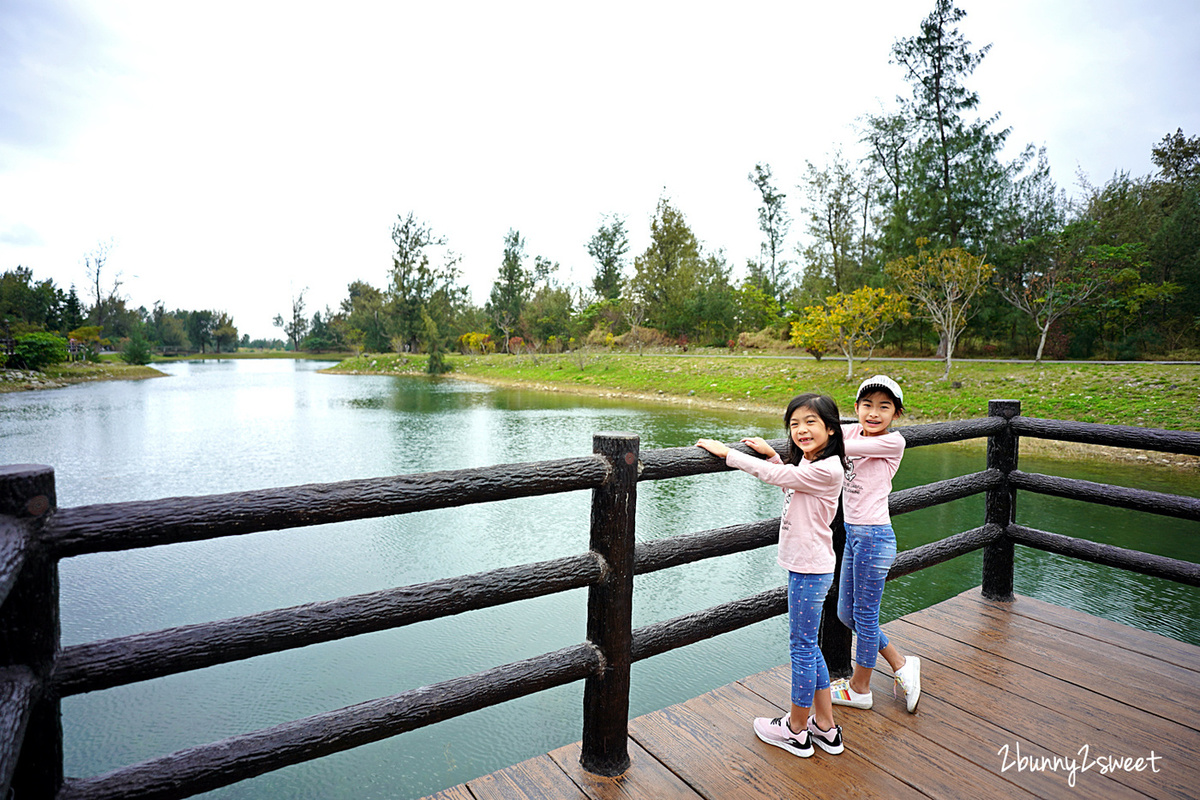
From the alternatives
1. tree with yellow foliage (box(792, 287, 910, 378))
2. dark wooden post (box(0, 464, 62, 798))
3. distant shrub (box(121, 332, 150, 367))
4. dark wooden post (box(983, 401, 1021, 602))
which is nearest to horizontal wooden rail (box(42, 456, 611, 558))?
dark wooden post (box(0, 464, 62, 798))

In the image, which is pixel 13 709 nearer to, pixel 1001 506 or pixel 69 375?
pixel 1001 506

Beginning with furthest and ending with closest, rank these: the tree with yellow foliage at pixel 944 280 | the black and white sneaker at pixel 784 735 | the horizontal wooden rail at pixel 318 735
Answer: the tree with yellow foliage at pixel 944 280 < the black and white sneaker at pixel 784 735 < the horizontal wooden rail at pixel 318 735

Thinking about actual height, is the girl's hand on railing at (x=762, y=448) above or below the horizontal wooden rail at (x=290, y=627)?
above

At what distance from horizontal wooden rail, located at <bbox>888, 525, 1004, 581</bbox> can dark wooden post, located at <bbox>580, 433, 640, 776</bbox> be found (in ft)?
3.55

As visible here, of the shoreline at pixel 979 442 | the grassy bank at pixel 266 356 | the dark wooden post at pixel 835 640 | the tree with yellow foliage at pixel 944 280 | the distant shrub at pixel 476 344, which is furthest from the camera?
the grassy bank at pixel 266 356

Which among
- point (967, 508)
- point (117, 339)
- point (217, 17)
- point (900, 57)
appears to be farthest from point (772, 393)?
point (117, 339)

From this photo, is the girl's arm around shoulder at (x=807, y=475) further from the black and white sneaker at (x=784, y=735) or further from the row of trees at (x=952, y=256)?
the row of trees at (x=952, y=256)

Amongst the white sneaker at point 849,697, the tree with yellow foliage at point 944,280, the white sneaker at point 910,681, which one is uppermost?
the tree with yellow foliage at point 944,280

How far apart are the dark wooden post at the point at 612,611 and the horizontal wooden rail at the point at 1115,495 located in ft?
6.67

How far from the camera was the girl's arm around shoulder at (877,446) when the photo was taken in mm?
1936

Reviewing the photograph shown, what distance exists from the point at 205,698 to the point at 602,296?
38.2 m

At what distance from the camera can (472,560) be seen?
635cm

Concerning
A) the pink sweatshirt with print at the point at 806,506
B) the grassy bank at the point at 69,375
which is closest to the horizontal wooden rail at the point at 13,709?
the pink sweatshirt with print at the point at 806,506

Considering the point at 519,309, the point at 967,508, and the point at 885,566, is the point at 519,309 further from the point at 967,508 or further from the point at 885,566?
the point at 885,566
